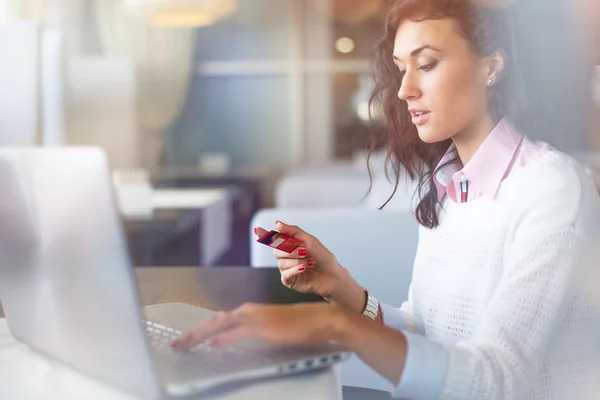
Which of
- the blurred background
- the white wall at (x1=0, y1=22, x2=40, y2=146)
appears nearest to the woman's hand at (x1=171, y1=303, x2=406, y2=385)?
the white wall at (x1=0, y1=22, x2=40, y2=146)

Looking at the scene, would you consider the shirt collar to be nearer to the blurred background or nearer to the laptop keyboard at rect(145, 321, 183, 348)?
the laptop keyboard at rect(145, 321, 183, 348)

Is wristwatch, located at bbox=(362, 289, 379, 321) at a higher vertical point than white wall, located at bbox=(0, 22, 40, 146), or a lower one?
lower

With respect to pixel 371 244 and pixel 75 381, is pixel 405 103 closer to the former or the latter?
pixel 371 244

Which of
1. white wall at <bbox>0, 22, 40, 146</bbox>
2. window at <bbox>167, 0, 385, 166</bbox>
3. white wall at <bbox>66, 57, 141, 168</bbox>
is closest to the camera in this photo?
white wall at <bbox>0, 22, 40, 146</bbox>

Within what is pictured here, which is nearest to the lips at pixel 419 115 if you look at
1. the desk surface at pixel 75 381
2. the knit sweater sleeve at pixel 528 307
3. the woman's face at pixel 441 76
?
the woman's face at pixel 441 76

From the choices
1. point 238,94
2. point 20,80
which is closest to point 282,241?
point 20,80

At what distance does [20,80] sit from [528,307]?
2.39ft

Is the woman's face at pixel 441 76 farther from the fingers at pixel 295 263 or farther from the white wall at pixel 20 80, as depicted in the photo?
the white wall at pixel 20 80

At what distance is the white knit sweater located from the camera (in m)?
0.52

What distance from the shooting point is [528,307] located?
20.7 inches

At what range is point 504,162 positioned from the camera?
1.94 feet

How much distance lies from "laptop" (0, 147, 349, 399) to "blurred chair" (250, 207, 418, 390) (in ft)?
0.65

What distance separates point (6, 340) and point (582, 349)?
0.49 metres

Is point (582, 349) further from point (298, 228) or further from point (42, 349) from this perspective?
point (42, 349)
